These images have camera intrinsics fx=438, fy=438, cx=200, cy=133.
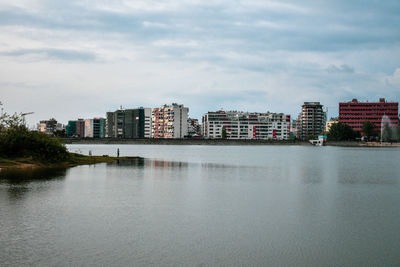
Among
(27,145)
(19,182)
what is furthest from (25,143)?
(19,182)

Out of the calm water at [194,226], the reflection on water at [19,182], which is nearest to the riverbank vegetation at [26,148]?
the reflection on water at [19,182]

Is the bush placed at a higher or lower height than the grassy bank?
higher

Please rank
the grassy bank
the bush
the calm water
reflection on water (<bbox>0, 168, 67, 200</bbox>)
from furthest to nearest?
the bush < the grassy bank < reflection on water (<bbox>0, 168, 67, 200</bbox>) < the calm water

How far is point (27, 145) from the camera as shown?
72312mm

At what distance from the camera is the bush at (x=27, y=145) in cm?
7050

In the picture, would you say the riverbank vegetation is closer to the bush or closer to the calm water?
the bush

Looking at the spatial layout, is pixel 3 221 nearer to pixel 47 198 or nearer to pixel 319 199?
pixel 47 198

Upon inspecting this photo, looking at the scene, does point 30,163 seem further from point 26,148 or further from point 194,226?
point 194,226

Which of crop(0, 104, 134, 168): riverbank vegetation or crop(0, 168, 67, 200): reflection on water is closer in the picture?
crop(0, 168, 67, 200): reflection on water

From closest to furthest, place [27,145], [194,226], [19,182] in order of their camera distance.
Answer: [194,226] < [19,182] < [27,145]

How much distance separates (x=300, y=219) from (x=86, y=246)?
14.7 meters

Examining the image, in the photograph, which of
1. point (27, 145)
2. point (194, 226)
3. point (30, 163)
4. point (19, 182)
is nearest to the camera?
point (194, 226)

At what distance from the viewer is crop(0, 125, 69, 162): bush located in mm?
70500

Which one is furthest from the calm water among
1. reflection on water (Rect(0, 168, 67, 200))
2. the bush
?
the bush
